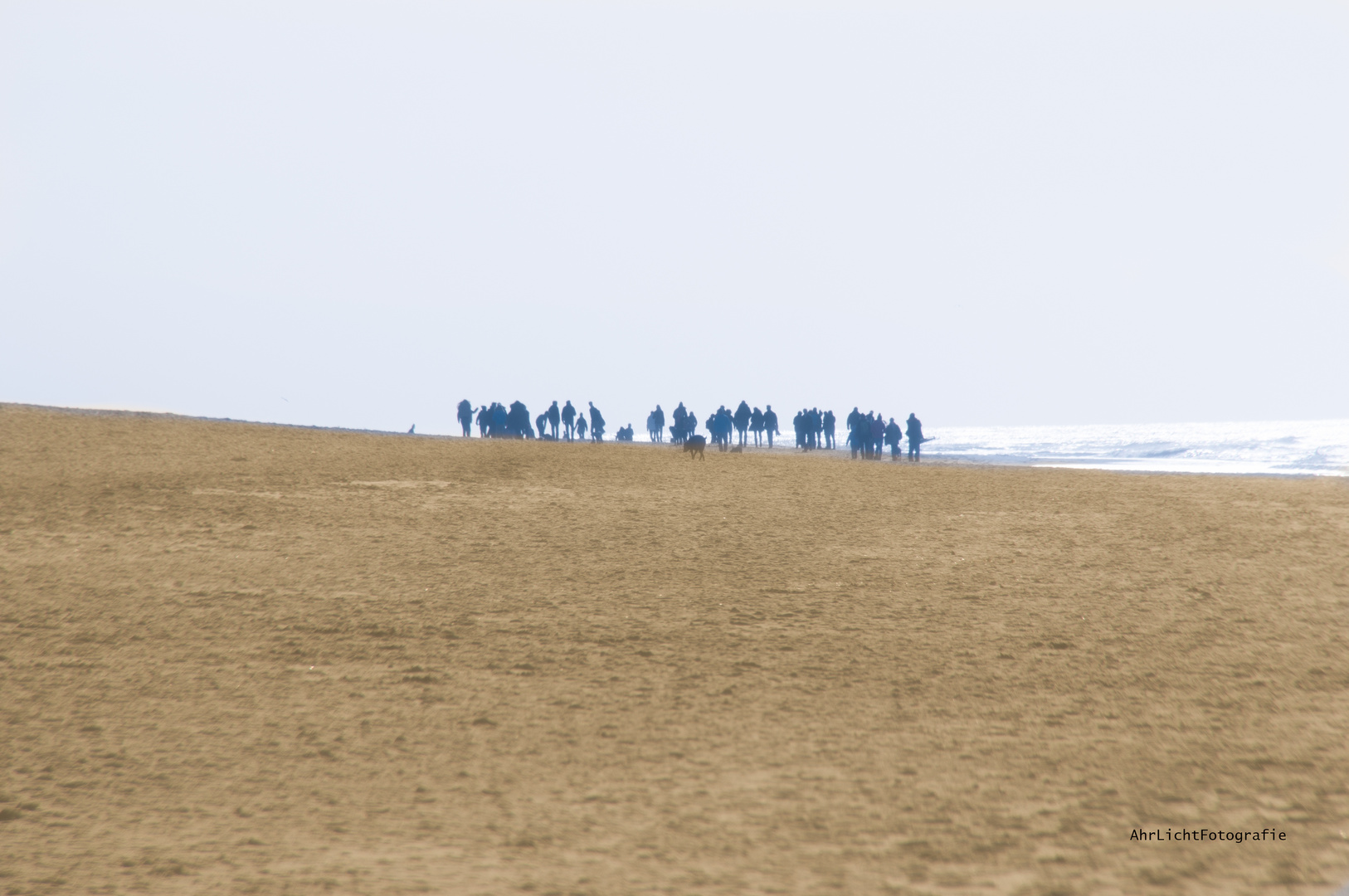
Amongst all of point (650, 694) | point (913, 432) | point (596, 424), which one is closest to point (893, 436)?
point (913, 432)

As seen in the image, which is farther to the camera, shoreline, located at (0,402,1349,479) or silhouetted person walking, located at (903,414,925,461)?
silhouetted person walking, located at (903,414,925,461)

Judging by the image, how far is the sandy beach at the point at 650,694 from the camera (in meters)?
5.76

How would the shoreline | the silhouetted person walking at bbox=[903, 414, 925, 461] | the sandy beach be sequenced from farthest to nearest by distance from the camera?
the silhouetted person walking at bbox=[903, 414, 925, 461]
the shoreline
the sandy beach

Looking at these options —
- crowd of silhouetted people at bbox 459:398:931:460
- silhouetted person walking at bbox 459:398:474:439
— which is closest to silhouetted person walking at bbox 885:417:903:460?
crowd of silhouetted people at bbox 459:398:931:460

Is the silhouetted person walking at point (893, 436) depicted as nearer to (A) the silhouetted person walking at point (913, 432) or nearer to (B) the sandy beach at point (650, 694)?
(A) the silhouetted person walking at point (913, 432)

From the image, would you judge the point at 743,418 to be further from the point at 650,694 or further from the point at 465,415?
the point at 650,694

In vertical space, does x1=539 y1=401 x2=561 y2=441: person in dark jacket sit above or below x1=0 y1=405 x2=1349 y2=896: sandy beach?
above

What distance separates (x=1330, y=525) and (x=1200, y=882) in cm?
1376

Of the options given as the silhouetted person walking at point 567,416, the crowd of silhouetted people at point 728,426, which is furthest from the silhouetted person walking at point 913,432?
the silhouetted person walking at point 567,416

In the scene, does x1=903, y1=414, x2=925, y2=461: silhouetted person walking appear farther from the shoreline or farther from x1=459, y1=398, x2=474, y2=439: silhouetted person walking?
x1=459, y1=398, x2=474, y2=439: silhouetted person walking

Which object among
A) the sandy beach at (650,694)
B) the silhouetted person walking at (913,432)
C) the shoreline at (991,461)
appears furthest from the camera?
the silhouetted person walking at (913,432)

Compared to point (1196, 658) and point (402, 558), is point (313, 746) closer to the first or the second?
point (402, 558)

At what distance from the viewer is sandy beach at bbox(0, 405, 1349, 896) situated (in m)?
5.76

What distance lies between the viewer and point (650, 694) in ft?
28.7
